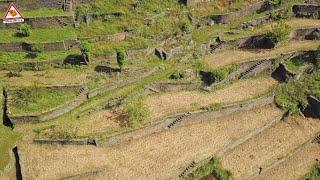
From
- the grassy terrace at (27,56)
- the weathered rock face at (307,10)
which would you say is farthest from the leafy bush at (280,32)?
the grassy terrace at (27,56)

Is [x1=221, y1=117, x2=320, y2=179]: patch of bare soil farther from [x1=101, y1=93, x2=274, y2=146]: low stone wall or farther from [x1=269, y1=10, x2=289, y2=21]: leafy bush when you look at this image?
[x1=269, y1=10, x2=289, y2=21]: leafy bush

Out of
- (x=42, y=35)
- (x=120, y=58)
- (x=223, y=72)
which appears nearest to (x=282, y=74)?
(x=223, y=72)

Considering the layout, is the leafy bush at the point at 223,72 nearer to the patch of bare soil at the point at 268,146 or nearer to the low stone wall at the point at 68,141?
the patch of bare soil at the point at 268,146

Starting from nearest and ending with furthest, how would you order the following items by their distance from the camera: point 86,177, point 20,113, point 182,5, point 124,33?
point 86,177
point 20,113
point 124,33
point 182,5

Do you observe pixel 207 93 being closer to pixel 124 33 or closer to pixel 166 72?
pixel 166 72

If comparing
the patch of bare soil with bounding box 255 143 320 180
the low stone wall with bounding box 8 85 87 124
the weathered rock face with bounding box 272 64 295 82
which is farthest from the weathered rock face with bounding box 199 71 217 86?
the low stone wall with bounding box 8 85 87 124

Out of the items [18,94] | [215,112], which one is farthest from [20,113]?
[215,112]

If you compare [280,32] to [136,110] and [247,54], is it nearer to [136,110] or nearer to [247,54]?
[247,54]
